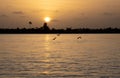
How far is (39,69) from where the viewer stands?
32.8 meters

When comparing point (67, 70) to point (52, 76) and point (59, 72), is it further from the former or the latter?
point (52, 76)

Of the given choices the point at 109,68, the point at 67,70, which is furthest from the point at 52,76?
the point at 109,68

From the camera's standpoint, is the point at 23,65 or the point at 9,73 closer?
the point at 9,73

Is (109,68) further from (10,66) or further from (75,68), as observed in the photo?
(10,66)

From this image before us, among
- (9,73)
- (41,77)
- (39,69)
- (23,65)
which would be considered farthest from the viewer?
(23,65)

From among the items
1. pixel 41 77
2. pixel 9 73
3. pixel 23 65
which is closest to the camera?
pixel 41 77

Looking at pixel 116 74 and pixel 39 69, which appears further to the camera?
pixel 39 69

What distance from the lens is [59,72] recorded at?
30672 millimetres

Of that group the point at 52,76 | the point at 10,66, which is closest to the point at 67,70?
the point at 52,76

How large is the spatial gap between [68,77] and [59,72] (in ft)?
8.47

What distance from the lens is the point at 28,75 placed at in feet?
95.1

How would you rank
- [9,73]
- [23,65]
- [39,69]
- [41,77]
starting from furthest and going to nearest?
[23,65], [39,69], [9,73], [41,77]

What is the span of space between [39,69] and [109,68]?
5.72 metres

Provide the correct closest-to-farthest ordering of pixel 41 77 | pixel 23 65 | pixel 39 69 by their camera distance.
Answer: pixel 41 77 < pixel 39 69 < pixel 23 65
